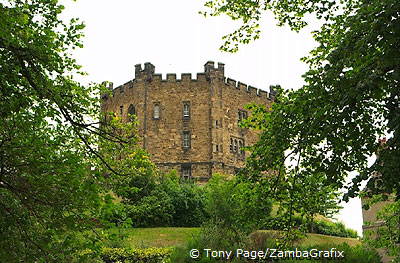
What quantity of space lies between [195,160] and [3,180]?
3090cm

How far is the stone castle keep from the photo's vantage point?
3688 cm

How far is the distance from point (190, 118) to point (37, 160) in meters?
32.5

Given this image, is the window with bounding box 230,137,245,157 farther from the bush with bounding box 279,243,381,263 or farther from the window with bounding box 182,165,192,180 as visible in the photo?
the bush with bounding box 279,243,381,263

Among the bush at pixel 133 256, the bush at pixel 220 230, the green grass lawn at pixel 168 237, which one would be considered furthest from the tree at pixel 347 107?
the green grass lawn at pixel 168 237

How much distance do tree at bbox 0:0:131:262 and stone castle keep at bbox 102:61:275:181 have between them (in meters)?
30.2

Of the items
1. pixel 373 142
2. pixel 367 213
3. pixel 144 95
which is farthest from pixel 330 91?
pixel 144 95

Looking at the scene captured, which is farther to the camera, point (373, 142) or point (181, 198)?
point (181, 198)

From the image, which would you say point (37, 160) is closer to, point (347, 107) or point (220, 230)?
point (347, 107)

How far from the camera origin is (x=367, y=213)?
19.7m

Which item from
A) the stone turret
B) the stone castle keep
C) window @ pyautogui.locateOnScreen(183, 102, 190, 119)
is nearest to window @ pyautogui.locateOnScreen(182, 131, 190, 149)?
the stone castle keep

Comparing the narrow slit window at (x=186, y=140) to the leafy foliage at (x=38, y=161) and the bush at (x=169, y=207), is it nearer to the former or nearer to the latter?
the bush at (x=169, y=207)

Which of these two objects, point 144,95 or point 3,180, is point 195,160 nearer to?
point 144,95

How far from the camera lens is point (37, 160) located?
18.8ft

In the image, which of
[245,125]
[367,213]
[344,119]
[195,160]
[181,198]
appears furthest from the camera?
[195,160]
